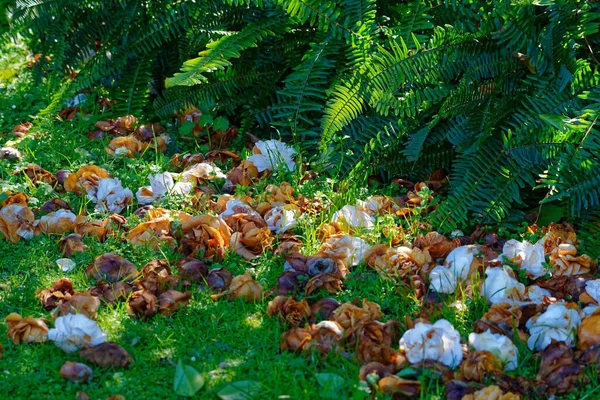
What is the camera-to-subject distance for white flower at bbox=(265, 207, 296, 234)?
3410 millimetres

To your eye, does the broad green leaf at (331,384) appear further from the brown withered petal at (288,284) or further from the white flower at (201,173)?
the white flower at (201,173)

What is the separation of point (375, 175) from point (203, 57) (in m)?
1.06

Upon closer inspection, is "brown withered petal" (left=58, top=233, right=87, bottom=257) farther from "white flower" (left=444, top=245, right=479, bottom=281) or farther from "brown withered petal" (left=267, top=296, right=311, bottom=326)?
"white flower" (left=444, top=245, right=479, bottom=281)

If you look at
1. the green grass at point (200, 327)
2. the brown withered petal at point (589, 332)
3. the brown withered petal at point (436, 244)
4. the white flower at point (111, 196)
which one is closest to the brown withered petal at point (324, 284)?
the green grass at point (200, 327)

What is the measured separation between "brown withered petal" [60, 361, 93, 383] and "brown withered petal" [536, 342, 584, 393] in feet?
4.81

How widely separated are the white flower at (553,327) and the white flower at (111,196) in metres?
1.94

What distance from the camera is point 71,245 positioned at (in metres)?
3.25

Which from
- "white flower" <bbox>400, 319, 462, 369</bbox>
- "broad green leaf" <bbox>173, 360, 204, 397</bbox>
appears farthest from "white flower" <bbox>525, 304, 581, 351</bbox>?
"broad green leaf" <bbox>173, 360, 204, 397</bbox>

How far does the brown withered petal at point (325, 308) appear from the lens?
282cm

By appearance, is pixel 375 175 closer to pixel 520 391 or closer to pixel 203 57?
pixel 203 57

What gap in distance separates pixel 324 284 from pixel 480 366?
745 millimetres

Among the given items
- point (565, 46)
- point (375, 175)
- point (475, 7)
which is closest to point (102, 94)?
point (375, 175)

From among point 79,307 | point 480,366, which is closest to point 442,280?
point 480,366

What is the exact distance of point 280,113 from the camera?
407 cm
